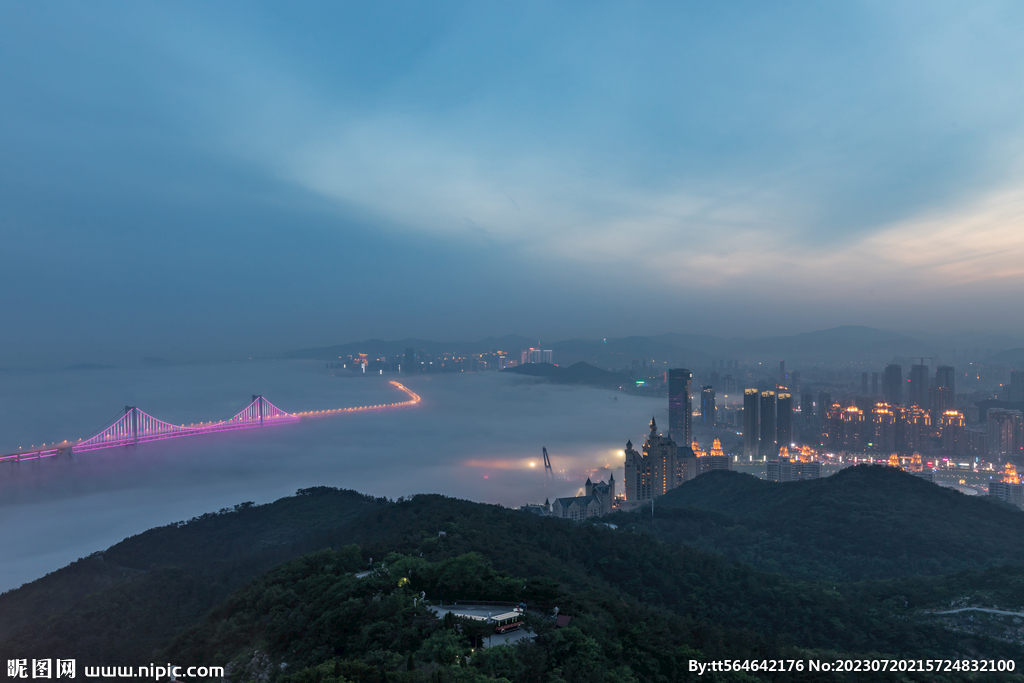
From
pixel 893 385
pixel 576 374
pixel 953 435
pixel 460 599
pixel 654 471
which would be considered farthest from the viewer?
pixel 576 374

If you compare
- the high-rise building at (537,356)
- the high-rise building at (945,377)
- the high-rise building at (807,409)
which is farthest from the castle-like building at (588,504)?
the high-rise building at (537,356)

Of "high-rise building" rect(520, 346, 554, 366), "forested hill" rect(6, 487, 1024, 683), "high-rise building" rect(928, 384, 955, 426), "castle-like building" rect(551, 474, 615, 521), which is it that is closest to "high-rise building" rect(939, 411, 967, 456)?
"high-rise building" rect(928, 384, 955, 426)

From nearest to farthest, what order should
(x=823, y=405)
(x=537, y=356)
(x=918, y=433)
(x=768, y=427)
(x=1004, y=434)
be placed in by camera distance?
(x=1004, y=434) → (x=918, y=433) → (x=768, y=427) → (x=823, y=405) → (x=537, y=356)

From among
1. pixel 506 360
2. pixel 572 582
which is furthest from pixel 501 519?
pixel 506 360

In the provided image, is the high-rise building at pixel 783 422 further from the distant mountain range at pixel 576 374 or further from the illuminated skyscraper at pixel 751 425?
the distant mountain range at pixel 576 374

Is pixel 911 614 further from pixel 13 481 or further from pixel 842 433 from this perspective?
pixel 842 433

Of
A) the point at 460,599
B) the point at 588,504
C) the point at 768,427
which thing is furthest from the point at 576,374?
the point at 460,599

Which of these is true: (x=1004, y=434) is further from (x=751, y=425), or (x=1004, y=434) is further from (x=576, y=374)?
(x=576, y=374)
